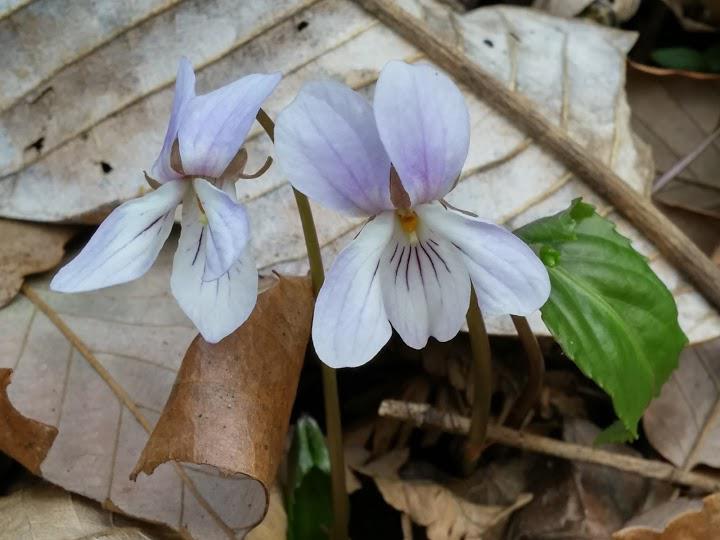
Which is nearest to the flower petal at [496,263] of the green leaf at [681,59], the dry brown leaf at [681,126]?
the dry brown leaf at [681,126]

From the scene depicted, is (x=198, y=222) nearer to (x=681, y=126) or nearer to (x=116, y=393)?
(x=116, y=393)

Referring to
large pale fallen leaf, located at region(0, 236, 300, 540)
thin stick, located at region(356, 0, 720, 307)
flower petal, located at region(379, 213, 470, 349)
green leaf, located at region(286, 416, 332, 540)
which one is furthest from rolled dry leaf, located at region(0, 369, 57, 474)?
→ thin stick, located at region(356, 0, 720, 307)

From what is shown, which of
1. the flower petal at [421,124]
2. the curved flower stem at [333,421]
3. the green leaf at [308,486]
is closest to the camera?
the flower petal at [421,124]

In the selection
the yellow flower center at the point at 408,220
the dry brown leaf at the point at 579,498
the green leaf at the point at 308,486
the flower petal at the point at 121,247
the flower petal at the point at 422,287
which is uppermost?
the flower petal at the point at 121,247

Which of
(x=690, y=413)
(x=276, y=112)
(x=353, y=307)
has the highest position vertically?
(x=353, y=307)

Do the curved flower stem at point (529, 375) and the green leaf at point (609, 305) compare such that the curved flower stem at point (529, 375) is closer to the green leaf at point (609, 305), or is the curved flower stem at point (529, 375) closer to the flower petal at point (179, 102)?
the green leaf at point (609, 305)

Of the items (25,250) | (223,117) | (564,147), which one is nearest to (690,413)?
(564,147)

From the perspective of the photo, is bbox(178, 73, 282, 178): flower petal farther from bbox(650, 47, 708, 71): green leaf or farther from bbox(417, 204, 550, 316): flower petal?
bbox(650, 47, 708, 71): green leaf
